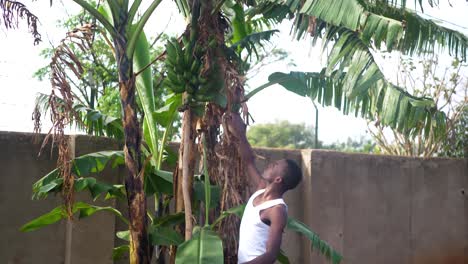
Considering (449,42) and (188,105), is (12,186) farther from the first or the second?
(449,42)

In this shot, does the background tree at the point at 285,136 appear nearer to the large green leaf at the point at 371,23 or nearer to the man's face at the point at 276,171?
the large green leaf at the point at 371,23

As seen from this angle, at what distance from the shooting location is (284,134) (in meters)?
53.1

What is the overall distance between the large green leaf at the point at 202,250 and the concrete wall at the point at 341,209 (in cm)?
123

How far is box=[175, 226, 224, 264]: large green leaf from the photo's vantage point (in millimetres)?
4480

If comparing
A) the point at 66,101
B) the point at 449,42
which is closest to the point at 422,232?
the point at 449,42

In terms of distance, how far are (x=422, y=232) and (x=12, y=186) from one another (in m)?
5.53

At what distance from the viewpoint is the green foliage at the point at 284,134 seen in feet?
164

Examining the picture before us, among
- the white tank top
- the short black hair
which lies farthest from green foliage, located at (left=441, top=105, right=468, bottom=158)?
the white tank top

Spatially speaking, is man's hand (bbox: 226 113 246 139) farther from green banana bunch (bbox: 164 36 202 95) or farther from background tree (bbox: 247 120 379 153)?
background tree (bbox: 247 120 379 153)

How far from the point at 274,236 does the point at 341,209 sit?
14.3 feet

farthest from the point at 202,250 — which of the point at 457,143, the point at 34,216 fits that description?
the point at 457,143

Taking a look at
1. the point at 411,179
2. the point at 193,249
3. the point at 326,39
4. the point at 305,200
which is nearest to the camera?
the point at 193,249

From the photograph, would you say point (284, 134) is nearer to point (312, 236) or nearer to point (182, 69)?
point (312, 236)

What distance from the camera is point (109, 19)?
19.0 ft
